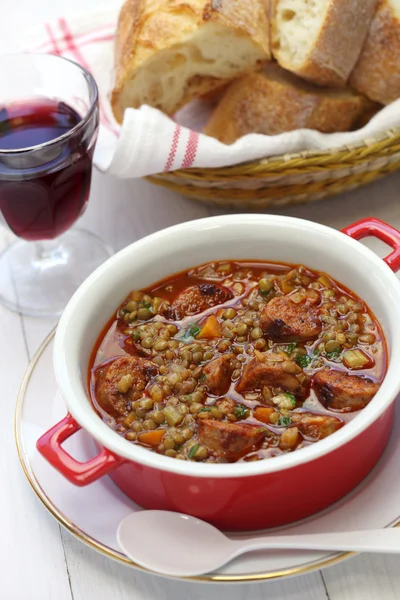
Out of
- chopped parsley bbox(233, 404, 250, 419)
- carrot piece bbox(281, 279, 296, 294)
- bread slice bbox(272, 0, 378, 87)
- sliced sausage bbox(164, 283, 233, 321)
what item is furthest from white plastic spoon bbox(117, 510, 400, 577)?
bread slice bbox(272, 0, 378, 87)

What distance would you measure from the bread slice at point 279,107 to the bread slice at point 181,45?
0.08m

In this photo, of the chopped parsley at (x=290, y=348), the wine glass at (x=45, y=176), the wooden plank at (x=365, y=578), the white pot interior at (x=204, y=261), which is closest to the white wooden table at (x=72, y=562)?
the wooden plank at (x=365, y=578)

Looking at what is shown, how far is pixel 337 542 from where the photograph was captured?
1574 mm

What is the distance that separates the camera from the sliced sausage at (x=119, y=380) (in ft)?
5.97

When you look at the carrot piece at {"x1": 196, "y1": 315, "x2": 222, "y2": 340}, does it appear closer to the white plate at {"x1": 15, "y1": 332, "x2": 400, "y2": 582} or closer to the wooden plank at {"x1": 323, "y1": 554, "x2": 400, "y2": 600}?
the white plate at {"x1": 15, "y1": 332, "x2": 400, "y2": 582}

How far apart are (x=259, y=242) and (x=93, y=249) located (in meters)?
0.81

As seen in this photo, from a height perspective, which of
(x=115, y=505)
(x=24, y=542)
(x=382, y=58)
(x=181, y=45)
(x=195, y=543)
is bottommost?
(x=24, y=542)

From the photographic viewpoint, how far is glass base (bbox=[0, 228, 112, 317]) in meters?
2.54

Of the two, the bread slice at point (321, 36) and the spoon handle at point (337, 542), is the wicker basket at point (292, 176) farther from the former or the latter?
the spoon handle at point (337, 542)

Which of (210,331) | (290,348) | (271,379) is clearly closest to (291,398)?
(271,379)

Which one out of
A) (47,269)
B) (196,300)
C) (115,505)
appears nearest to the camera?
(115,505)

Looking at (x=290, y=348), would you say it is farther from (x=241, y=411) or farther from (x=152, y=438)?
(x=152, y=438)

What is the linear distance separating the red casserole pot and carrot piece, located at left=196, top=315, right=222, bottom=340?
8.8 inches

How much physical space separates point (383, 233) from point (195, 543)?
901mm
